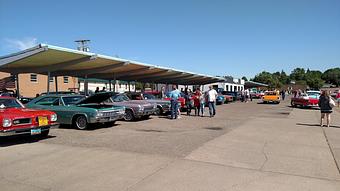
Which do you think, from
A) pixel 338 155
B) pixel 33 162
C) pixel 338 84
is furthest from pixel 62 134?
pixel 338 84

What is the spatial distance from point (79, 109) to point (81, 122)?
502 mm

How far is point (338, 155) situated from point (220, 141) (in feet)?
10.2

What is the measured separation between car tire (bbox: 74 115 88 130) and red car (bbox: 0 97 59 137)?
1851 mm

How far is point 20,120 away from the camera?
872 cm

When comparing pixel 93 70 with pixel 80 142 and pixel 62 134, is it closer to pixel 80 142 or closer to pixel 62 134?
pixel 62 134

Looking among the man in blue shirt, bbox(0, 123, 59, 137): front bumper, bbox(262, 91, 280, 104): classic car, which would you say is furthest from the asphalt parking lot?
bbox(262, 91, 280, 104): classic car

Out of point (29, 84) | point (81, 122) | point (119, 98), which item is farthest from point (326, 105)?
point (29, 84)

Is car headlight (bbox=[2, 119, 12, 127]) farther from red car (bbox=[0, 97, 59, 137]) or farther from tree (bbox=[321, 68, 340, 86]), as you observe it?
tree (bbox=[321, 68, 340, 86])

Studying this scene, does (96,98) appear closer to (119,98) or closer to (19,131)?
(119,98)

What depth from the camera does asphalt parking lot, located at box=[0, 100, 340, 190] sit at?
17.8ft

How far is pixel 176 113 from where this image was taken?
642 inches

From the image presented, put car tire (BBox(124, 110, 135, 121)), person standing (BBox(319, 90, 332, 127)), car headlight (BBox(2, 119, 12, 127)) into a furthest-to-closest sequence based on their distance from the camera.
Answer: car tire (BBox(124, 110, 135, 121)) → person standing (BBox(319, 90, 332, 127)) → car headlight (BBox(2, 119, 12, 127))

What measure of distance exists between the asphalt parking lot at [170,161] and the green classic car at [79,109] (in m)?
1.14

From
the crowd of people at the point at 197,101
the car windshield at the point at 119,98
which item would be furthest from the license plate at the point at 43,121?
the crowd of people at the point at 197,101
